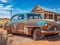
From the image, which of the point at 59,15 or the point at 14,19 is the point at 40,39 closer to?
the point at 14,19

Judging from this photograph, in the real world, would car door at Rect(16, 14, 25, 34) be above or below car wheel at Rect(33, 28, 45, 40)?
above

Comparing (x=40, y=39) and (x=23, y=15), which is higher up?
(x=23, y=15)

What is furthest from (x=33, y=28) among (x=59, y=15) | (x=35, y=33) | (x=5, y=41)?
(x=59, y=15)

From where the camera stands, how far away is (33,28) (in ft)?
33.5

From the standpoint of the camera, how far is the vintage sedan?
9555mm

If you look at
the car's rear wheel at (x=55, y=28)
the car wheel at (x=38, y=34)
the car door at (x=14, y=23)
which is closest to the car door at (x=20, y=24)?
the car door at (x=14, y=23)

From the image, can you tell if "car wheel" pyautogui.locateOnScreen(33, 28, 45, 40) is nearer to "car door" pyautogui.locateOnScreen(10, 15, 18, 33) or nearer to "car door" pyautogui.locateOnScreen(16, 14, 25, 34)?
"car door" pyautogui.locateOnScreen(16, 14, 25, 34)

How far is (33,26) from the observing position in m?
10.1

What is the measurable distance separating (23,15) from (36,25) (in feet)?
6.22

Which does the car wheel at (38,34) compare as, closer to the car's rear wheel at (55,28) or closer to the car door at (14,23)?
the car's rear wheel at (55,28)

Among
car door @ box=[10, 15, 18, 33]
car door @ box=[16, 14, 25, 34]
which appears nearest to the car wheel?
car door @ box=[16, 14, 25, 34]

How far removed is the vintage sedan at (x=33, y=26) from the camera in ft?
31.3

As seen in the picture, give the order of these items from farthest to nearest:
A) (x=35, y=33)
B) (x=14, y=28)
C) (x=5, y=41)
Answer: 1. (x=14, y=28)
2. (x=35, y=33)
3. (x=5, y=41)

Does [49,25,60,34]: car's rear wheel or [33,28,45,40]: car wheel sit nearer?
[49,25,60,34]: car's rear wheel
